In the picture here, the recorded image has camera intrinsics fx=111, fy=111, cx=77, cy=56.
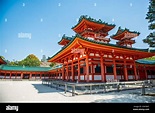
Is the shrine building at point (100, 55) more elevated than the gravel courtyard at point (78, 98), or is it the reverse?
the shrine building at point (100, 55)

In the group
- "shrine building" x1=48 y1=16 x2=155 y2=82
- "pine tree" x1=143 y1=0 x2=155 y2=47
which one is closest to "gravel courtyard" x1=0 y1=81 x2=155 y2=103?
"shrine building" x1=48 y1=16 x2=155 y2=82

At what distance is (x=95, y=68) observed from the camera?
10898 mm

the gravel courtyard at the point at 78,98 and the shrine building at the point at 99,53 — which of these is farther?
the shrine building at the point at 99,53

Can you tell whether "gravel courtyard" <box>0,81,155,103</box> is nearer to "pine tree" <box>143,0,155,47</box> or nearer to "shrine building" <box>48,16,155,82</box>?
"shrine building" <box>48,16,155,82</box>

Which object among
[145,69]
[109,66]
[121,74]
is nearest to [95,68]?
[109,66]

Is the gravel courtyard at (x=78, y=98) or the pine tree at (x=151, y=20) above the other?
the pine tree at (x=151, y=20)

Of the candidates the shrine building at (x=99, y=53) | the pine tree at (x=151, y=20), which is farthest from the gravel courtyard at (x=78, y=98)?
the pine tree at (x=151, y=20)

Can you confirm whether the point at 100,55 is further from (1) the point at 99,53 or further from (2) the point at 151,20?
(2) the point at 151,20

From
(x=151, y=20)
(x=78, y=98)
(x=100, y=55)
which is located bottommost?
(x=78, y=98)

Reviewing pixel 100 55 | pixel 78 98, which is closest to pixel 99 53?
pixel 100 55

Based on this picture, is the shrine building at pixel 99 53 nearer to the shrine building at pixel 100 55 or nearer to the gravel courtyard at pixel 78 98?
the shrine building at pixel 100 55

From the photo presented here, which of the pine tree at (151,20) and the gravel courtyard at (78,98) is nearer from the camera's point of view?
the gravel courtyard at (78,98)

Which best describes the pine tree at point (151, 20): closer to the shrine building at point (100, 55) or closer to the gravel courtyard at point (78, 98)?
the shrine building at point (100, 55)

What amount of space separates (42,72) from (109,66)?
1173 inches
